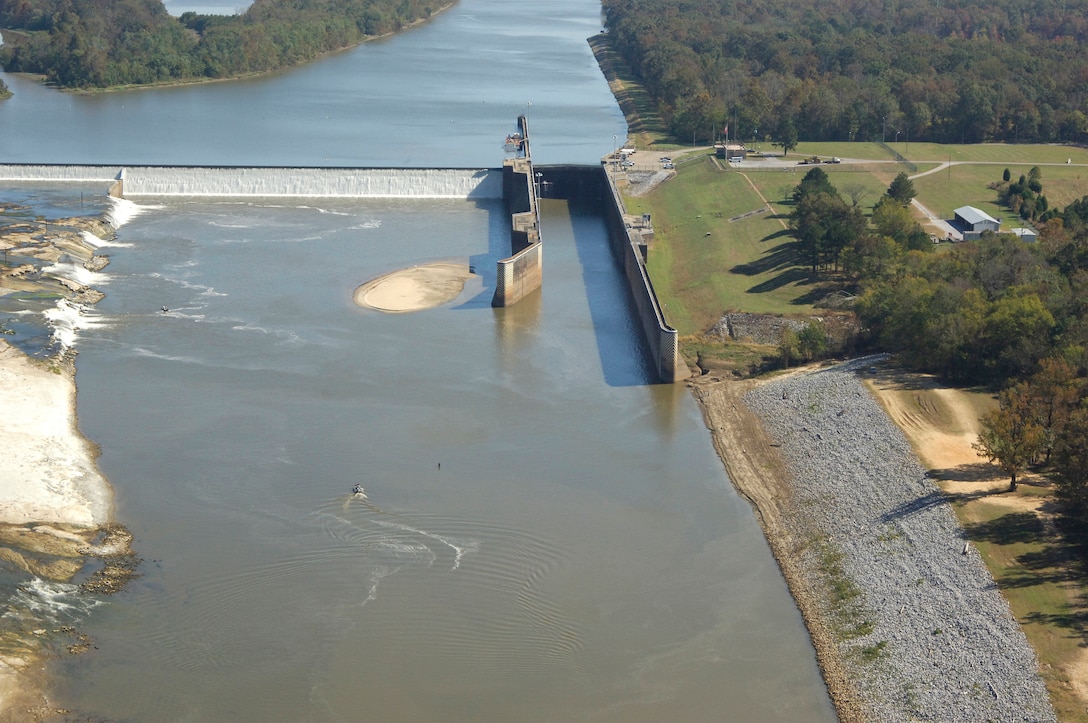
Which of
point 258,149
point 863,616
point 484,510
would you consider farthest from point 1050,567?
point 258,149

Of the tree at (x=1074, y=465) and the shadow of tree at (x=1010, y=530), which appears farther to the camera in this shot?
the shadow of tree at (x=1010, y=530)

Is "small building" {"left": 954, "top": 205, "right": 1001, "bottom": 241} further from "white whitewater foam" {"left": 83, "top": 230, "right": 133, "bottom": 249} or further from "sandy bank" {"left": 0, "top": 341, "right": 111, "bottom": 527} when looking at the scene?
"sandy bank" {"left": 0, "top": 341, "right": 111, "bottom": 527}

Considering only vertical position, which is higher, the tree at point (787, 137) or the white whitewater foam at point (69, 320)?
the tree at point (787, 137)

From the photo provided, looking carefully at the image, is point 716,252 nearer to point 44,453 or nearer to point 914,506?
point 914,506

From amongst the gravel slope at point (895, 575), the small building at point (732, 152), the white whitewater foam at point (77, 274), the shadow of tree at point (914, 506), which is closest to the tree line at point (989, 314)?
the shadow of tree at point (914, 506)

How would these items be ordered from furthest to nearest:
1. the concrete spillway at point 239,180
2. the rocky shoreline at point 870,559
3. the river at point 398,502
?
the concrete spillway at point 239,180 < the river at point 398,502 < the rocky shoreline at point 870,559

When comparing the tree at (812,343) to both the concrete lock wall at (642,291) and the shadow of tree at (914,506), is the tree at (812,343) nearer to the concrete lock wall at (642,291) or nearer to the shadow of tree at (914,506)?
the concrete lock wall at (642,291)

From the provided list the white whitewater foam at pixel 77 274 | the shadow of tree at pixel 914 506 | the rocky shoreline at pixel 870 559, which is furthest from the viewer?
the white whitewater foam at pixel 77 274

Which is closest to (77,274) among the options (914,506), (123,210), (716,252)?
(123,210)
